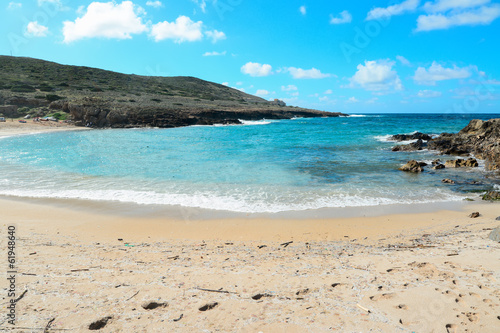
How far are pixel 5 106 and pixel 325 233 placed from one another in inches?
1952

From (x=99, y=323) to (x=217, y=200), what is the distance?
5.85 meters

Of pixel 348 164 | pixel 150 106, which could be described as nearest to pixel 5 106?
pixel 150 106

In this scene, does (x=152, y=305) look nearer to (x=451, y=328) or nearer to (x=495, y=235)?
(x=451, y=328)

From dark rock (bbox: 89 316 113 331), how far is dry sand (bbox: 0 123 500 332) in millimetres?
13

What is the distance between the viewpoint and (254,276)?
4293 mm

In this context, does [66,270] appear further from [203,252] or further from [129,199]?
[129,199]

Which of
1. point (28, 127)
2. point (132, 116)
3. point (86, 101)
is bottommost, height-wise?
point (28, 127)

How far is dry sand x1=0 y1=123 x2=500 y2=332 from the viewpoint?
321 cm

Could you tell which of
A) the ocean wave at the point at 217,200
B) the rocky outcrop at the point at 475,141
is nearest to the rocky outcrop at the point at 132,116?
the ocean wave at the point at 217,200

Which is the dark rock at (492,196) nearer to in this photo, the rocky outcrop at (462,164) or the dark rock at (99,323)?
the rocky outcrop at (462,164)

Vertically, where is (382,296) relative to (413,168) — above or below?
below

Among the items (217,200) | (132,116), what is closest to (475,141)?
(217,200)

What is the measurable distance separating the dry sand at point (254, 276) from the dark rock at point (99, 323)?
13 mm

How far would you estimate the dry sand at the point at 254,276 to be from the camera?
126 inches
